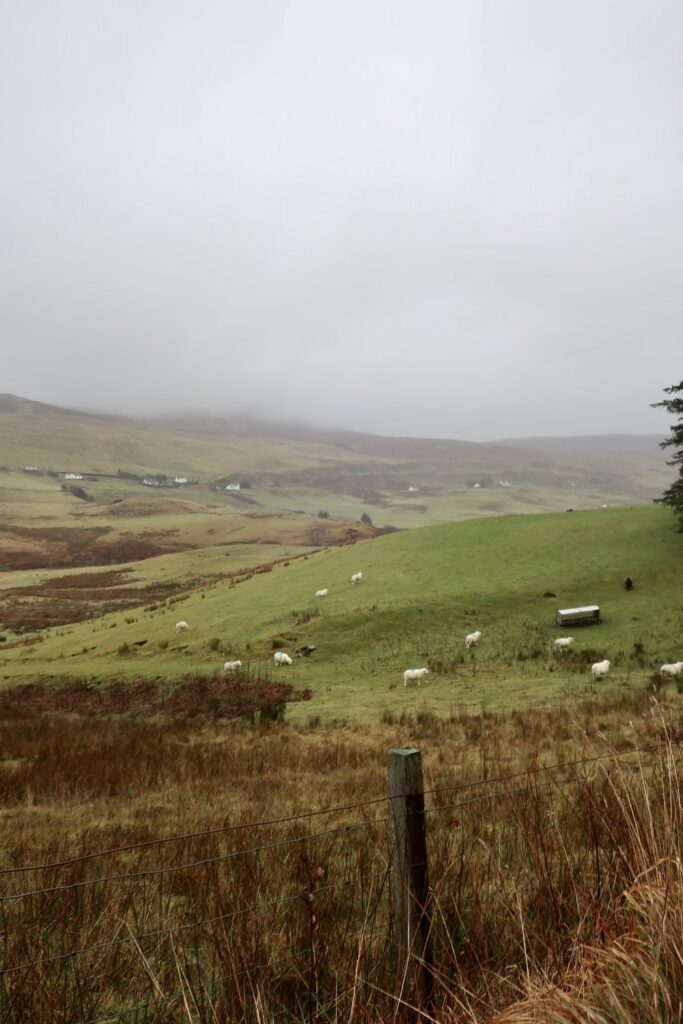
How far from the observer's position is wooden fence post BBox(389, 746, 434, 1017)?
3.97 meters

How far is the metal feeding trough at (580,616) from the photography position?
2606 cm

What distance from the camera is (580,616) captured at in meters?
26.1

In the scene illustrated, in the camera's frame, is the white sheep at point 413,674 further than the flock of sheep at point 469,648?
Yes

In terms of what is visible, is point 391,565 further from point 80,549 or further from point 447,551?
point 80,549

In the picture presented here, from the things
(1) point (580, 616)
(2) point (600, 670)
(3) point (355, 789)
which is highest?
(3) point (355, 789)

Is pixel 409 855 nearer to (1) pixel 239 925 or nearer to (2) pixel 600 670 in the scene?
(1) pixel 239 925

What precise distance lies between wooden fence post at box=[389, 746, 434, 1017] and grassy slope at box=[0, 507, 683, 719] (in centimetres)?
1382

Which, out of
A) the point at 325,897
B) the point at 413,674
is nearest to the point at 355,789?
the point at 325,897

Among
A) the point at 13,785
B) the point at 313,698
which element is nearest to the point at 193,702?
the point at 313,698

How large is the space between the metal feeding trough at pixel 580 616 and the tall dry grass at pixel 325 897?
48.5 ft

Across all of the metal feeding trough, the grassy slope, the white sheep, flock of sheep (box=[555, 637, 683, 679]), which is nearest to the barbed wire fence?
the grassy slope

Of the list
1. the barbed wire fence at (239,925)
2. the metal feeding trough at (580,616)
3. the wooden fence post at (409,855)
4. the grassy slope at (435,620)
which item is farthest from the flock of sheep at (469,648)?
the wooden fence post at (409,855)

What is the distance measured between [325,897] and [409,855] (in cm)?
198

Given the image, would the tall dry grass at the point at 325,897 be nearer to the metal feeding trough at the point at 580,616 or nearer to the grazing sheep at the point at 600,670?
the grazing sheep at the point at 600,670
